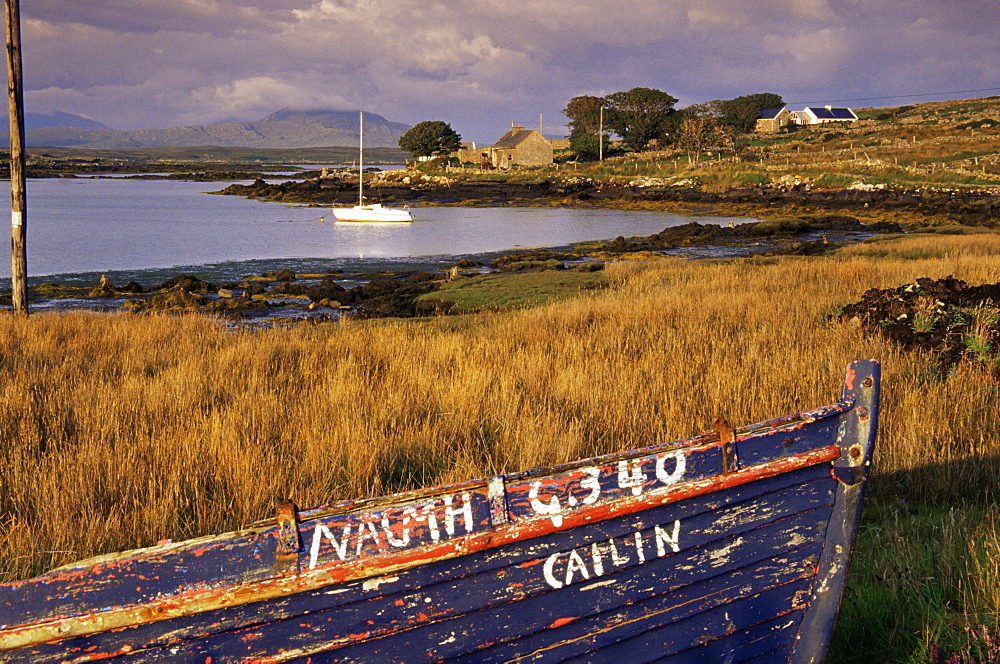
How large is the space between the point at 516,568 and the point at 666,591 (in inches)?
25.7

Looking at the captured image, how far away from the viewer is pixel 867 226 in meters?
35.5

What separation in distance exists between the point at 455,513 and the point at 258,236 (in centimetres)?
3925

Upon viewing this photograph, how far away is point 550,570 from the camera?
8.87 feet

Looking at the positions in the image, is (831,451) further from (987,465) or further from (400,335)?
(400,335)

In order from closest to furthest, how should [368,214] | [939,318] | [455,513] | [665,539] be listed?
[455,513]
[665,539]
[939,318]
[368,214]

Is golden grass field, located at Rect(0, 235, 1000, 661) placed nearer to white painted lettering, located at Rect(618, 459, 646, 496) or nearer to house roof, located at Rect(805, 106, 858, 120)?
white painted lettering, located at Rect(618, 459, 646, 496)

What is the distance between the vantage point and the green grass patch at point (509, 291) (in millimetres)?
16906

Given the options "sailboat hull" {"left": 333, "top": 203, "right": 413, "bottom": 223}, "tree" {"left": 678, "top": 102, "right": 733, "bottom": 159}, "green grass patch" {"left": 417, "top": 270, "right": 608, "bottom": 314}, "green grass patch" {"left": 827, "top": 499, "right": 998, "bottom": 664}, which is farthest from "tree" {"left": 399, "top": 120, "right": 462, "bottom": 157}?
"green grass patch" {"left": 827, "top": 499, "right": 998, "bottom": 664}

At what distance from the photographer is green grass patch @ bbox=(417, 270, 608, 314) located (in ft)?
55.5

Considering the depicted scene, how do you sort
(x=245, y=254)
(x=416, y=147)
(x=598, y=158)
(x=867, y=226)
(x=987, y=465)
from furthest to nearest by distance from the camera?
(x=416, y=147)
(x=598, y=158)
(x=867, y=226)
(x=245, y=254)
(x=987, y=465)

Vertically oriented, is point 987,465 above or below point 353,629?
below

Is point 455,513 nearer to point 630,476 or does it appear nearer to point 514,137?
point 630,476

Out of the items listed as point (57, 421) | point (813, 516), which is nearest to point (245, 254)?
point (57, 421)

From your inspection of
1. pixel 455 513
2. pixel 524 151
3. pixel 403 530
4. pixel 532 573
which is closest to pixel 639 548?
pixel 532 573
